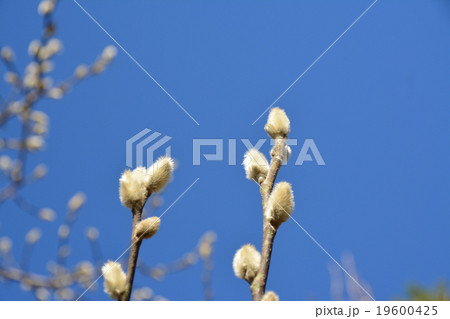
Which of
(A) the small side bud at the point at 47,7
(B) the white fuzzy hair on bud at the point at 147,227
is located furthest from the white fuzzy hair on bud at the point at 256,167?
(A) the small side bud at the point at 47,7

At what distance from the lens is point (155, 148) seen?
228 cm

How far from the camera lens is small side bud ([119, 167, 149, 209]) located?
90cm

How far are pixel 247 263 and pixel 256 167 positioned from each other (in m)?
0.21

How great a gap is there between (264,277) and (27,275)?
3.93 ft

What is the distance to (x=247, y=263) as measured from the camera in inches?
35.6

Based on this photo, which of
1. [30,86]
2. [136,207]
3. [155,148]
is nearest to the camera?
[136,207]

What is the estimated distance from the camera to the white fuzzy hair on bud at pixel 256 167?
3.40 ft

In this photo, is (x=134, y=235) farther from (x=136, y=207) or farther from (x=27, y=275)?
(x=27, y=275)

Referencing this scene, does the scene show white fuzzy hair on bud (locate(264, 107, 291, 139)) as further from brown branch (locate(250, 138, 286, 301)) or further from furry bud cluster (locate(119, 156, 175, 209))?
furry bud cluster (locate(119, 156, 175, 209))

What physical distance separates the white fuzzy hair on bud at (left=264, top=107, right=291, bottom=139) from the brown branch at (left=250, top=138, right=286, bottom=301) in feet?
0.06

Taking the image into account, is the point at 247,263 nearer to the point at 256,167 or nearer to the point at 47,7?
the point at 256,167

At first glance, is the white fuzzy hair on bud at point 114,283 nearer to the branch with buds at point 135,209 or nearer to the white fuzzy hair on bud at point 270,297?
the branch with buds at point 135,209

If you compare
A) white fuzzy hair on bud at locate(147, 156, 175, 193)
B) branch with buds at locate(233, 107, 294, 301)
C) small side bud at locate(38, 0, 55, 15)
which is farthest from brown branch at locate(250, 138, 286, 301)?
small side bud at locate(38, 0, 55, 15)
